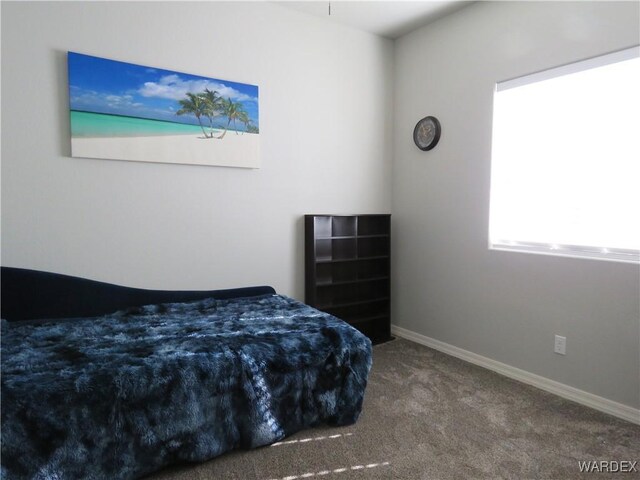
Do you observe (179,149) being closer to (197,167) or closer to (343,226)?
(197,167)

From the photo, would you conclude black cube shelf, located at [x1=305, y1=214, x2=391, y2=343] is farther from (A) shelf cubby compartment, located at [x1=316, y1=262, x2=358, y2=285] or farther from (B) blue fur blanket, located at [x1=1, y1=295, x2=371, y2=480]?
(B) blue fur blanket, located at [x1=1, y1=295, x2=371, y2=480]

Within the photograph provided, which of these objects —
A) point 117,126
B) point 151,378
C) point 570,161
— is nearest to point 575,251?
point 570,161

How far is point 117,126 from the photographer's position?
239cm

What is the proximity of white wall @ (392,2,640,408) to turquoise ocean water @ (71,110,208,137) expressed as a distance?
1985 mm

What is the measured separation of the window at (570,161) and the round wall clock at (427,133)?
50 cm

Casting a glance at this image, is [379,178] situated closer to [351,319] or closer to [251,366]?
[351,319]

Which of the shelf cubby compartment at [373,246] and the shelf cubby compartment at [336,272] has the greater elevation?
the shelf cubby compartment at [373,246]

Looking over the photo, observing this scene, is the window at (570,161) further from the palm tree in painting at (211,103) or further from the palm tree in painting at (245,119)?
the palm tree in painting at (211,103)

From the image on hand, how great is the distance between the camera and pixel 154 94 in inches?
97.8

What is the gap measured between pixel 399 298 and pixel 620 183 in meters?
1.94

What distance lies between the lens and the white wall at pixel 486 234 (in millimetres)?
2201

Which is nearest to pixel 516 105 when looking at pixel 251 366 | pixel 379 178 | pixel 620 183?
pixel 620 183

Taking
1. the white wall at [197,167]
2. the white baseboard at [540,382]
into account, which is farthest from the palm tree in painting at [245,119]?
the white baseboard at [540,382]

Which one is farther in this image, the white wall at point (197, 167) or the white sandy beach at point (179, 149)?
the white sandy beach at point (179, 149)
